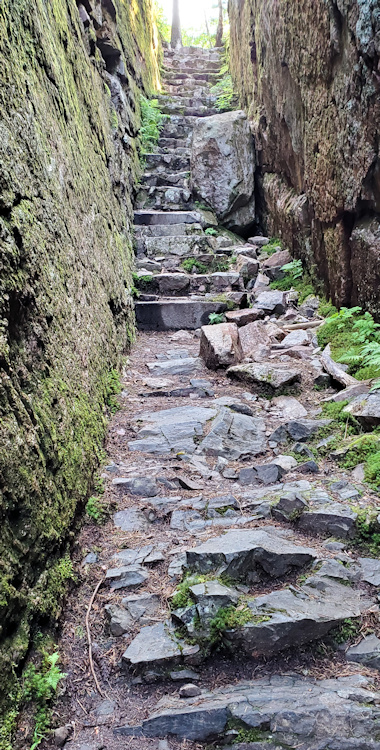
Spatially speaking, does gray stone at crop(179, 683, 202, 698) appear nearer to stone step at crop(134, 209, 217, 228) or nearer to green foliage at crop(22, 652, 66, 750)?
green foliage at crop(22, 652, 66, 750)

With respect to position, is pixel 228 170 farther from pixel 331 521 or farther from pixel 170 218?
pixel 331 521

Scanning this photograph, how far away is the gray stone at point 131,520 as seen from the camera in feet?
9.05

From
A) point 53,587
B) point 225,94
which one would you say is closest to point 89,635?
point 53,587

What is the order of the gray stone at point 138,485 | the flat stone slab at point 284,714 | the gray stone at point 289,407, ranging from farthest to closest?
1. the gray stone at point 289,407
2. the gray stone at point 138,485
3. the flat stone slab at point 284,714

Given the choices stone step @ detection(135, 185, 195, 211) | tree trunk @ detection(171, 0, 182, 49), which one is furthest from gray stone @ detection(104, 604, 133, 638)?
tree trunk @ detection(171, 0, 182, 49)

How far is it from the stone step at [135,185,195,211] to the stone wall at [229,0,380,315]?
2279mm

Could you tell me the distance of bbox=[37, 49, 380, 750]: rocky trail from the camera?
1619 mm

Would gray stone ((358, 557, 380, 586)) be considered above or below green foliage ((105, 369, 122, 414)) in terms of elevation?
above

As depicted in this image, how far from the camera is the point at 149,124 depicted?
37.4ft

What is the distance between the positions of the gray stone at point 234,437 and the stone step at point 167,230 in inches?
229

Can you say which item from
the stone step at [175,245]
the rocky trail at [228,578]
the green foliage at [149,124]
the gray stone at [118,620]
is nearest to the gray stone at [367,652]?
the rocky trail at [228,578]

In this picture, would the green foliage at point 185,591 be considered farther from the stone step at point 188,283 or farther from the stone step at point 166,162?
the stone step at point 166,162

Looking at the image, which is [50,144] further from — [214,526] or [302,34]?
[302,34]

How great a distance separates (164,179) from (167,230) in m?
2.08
